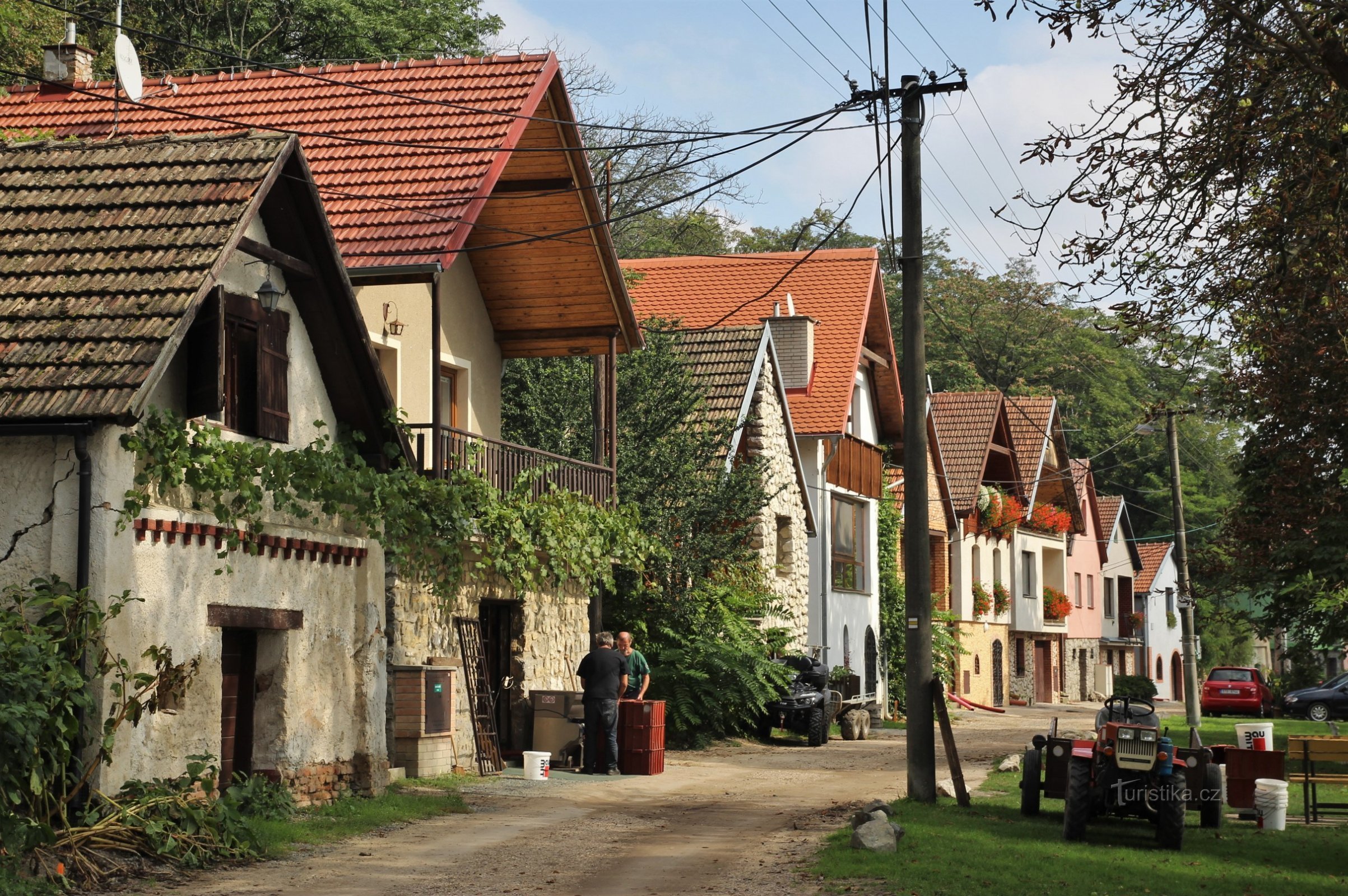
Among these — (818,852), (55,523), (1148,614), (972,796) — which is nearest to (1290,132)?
(818,852)

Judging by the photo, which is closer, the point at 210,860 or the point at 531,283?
the point at 210,860

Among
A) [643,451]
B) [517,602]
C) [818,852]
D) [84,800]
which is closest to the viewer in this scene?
[84,800]

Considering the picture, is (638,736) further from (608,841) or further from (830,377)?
(830,377)

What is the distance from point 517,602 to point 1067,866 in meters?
10.6

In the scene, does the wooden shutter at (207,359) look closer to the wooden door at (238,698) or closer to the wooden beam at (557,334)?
the wooden door at (238,698)

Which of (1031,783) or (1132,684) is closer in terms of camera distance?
(1031,783)

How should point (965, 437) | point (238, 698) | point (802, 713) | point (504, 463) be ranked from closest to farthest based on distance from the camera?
point (238, 698)
point (504, 463)
point (802, 713)
point (965, 437)

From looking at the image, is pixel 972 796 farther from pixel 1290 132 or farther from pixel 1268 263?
pixel 1290 132

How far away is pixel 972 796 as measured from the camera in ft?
58.6

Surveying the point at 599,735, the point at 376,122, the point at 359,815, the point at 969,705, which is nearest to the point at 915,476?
the point at 599,735

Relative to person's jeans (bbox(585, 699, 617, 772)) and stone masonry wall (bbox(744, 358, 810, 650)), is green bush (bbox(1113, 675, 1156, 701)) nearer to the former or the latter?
stone masonry wall (bbox(744, 358, 810, 650))

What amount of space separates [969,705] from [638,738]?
24.2 m

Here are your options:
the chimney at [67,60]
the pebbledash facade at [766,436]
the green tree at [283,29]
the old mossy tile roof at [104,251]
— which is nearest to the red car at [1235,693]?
the pebbledash facade at [766,436]

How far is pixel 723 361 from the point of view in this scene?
30.1 metres
